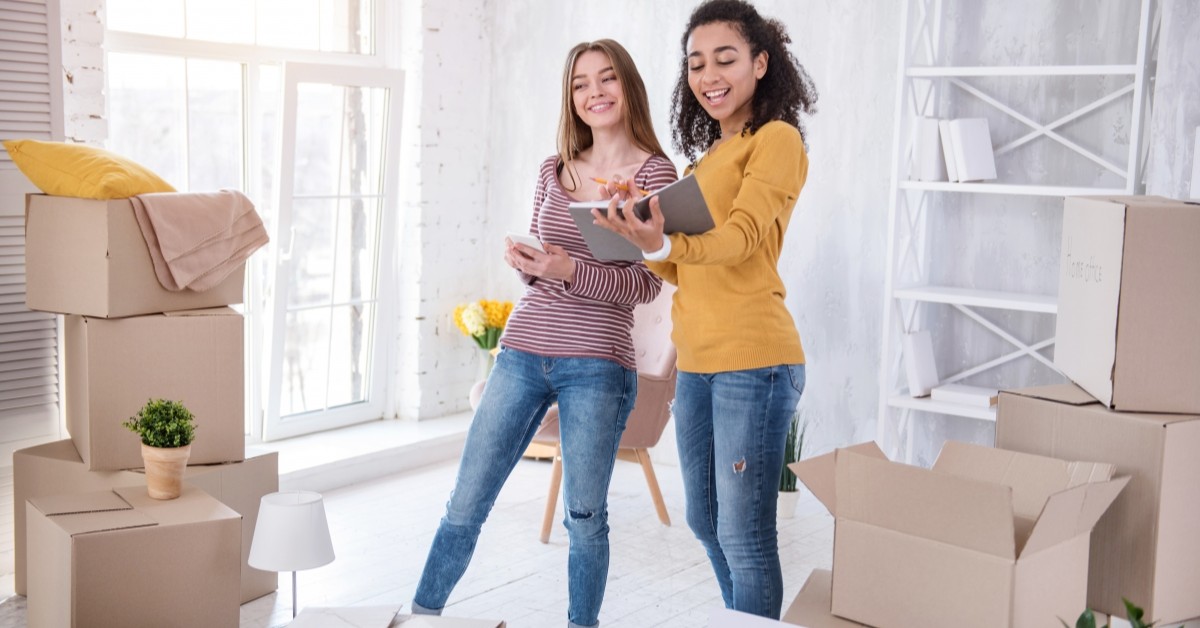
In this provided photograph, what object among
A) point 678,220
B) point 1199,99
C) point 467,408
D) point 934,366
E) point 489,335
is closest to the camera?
point 678,220

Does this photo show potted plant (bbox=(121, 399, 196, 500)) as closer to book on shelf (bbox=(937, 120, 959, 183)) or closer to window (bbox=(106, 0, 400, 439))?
window (bbox=(106, 0, 400, 439))

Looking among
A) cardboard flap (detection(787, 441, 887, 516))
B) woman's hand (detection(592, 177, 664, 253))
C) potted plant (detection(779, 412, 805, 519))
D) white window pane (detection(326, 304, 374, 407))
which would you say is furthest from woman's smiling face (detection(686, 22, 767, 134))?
white window pane (detection(326, 304, 374, 407))

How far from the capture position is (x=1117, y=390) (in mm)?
1857

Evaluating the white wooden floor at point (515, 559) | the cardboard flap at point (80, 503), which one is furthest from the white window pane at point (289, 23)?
the cardboard flap at point (80, 503)

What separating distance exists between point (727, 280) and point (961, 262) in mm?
2104

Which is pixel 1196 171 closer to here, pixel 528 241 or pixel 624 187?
pixel 624 187

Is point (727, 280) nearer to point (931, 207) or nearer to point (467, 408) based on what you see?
point (931, 207)

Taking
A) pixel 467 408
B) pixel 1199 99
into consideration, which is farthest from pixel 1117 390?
pixel 467 408

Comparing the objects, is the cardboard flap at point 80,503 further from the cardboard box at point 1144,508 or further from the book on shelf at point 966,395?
the book on shelf at point 966,395

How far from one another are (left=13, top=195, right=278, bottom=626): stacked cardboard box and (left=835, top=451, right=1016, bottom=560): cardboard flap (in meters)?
1.45

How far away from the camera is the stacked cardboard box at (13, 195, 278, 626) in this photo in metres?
2.46

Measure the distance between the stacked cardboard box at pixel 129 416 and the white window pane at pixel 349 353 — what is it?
5.25 feet

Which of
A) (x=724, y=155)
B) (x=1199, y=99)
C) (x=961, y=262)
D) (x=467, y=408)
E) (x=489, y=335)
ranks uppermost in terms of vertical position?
(x=1199, y=99)

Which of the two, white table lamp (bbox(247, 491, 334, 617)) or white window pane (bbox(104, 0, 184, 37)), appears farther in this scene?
white window pane (bbox(104, 0, 184, 37))
